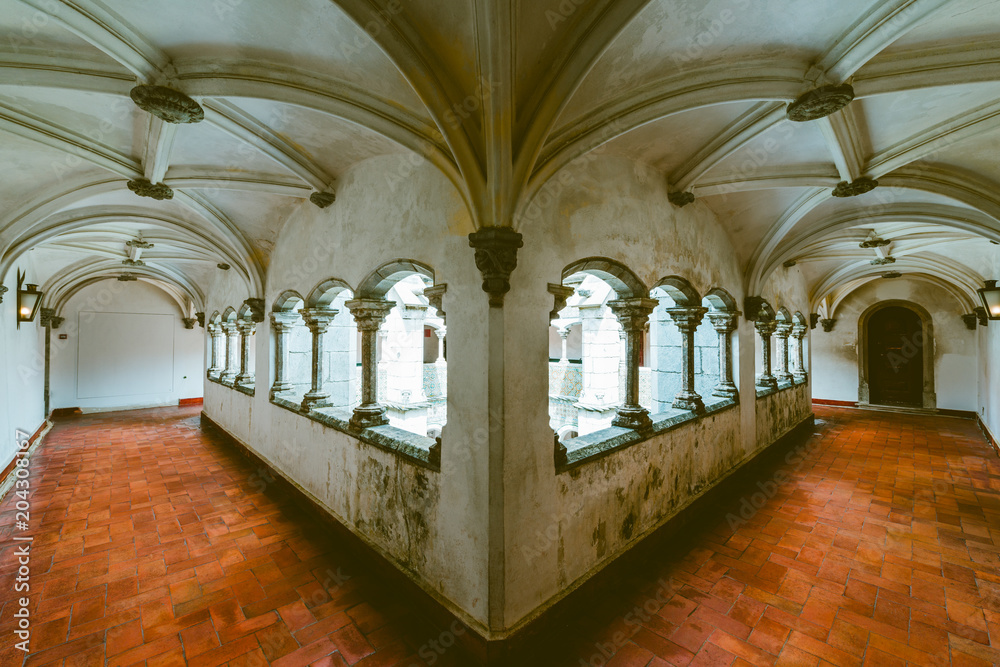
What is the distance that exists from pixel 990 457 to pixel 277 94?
9.33 meters

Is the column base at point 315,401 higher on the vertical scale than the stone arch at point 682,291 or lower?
lower

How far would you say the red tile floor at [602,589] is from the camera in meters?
2.14

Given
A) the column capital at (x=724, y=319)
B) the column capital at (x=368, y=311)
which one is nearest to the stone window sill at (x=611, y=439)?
the column capital at (x=724, y=319)

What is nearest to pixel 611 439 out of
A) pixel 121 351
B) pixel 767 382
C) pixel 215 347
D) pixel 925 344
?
pixel 767 382

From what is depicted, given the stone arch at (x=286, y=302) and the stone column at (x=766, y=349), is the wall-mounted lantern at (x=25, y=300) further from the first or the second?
the stone column at (x=766, y=349)

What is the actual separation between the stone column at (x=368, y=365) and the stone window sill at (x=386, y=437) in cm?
8

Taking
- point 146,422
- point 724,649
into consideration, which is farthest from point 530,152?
point 146,422

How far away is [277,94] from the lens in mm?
2266

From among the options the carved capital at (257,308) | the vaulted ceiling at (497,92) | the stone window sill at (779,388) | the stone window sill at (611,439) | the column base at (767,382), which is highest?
the vaulted ceiling at (497,92)

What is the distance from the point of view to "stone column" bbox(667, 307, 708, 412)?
393 centimetres

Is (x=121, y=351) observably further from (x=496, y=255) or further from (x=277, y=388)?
(x=496, y=255)

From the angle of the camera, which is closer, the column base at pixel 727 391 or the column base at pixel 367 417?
the column base at pixel 367 417

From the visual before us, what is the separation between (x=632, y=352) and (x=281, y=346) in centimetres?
418

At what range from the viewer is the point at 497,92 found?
6.20ft
